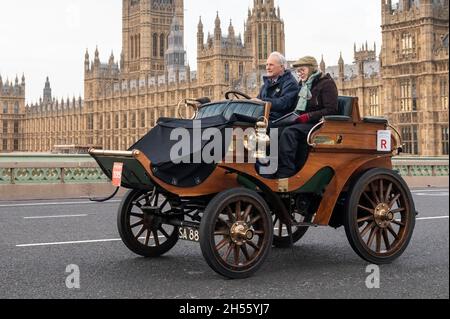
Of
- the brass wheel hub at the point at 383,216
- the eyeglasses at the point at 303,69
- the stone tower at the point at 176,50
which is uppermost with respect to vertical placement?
the stone tower at the point at 176,50

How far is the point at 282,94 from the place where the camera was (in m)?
5.52

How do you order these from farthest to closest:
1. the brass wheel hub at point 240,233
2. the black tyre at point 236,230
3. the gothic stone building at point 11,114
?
the gothic stone building at point 11,114 → the brass wheel hub at point 240,233 → the black tyre at point 236,230

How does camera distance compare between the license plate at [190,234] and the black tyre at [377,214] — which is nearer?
the license plate at [190,234]

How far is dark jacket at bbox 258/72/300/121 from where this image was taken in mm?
5469

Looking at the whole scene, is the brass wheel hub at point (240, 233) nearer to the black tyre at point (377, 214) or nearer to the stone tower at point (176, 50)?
the black tyre at point (377, 214)

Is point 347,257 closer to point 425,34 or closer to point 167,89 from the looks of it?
point 425,34

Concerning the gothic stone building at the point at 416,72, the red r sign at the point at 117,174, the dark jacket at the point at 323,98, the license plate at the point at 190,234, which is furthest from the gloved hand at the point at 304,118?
the gothic stone building at the point at 416,72

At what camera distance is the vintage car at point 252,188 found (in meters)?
4.73

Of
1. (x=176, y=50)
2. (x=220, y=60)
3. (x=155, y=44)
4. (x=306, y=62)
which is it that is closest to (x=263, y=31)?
(x=220, y=60)

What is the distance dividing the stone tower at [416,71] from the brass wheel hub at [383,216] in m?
38.5

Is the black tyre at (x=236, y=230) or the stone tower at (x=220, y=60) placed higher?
the stone tower at (x=220, y=60)

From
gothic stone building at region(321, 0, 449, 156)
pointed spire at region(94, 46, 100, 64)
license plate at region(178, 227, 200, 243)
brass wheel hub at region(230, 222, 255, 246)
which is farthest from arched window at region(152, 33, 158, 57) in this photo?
brass wheel hub at region(230, 222, 255, 246)

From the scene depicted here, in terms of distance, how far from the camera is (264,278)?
473cm

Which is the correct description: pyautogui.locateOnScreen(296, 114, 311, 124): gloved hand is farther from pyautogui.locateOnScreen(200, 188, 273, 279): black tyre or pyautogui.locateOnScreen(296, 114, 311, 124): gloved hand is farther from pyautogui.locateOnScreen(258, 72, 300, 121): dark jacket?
pyautogui.locateOnScreen(200, 188, 273, 279): black tyre
